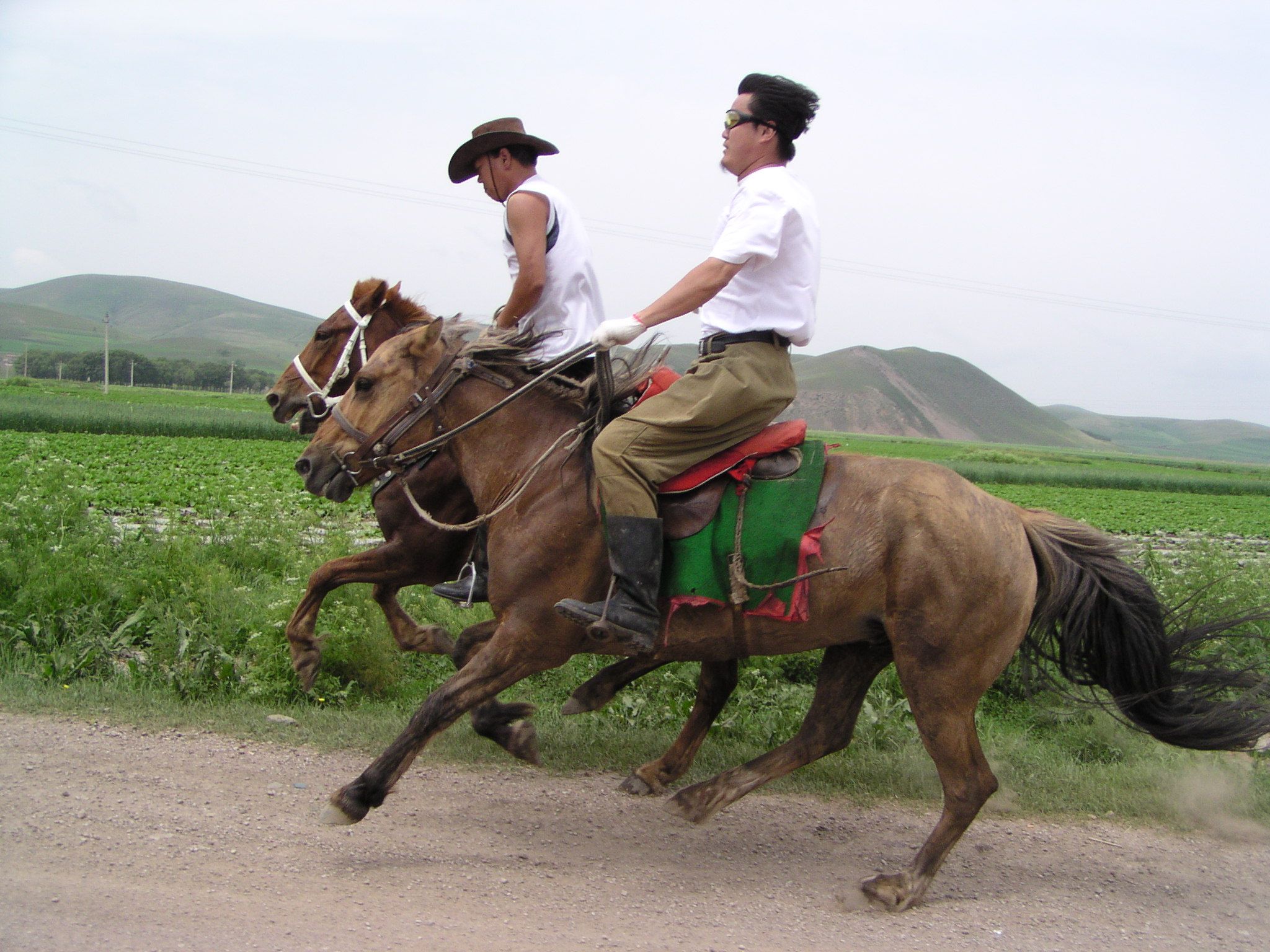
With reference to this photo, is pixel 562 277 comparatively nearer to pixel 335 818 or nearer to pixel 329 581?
pixel 329 581

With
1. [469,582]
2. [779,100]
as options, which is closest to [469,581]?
[469,582]

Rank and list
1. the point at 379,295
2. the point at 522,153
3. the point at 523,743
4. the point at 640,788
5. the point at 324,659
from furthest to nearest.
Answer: the point at 324,659
the point at 379,295
the point at 522,153
the point at 640,788
the point at 523,743

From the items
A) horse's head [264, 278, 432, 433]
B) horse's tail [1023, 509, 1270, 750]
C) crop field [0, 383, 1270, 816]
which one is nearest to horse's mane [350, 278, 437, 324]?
horse's head [264, 278, 432, 433]

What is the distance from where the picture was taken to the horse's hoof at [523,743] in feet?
17.4

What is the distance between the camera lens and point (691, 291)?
430 centimetres

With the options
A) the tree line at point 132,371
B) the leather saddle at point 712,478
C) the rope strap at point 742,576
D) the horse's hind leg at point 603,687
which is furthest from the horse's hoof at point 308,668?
the tree line at point 132,371

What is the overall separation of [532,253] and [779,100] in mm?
1484

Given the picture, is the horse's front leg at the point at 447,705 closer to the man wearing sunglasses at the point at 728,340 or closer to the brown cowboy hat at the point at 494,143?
the man wearing sunglasses at the point at 728,340

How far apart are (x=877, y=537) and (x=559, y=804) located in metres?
2.23

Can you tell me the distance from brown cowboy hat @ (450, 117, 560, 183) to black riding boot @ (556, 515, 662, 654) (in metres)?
2.48

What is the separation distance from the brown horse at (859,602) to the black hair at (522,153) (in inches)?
50.0

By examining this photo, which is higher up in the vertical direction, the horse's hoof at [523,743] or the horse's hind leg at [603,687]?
the horse's hind leg at [603,687]

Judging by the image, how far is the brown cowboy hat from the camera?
223 inches

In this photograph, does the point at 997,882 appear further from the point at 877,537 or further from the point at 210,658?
the point at 210,658
